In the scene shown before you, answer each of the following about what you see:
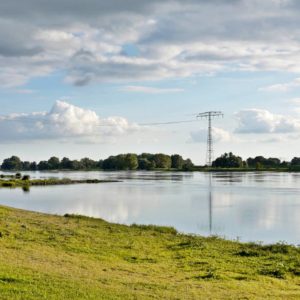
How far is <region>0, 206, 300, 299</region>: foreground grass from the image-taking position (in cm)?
1225

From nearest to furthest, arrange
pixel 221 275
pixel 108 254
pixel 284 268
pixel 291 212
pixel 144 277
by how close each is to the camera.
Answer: pixel 144 277, pixel 221 275, pixel 284 268, pixel 108 254, pixel 291 212

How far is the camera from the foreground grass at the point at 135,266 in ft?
40.2

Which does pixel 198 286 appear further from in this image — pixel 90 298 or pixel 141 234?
pixel 141 234

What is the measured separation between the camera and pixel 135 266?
57.0 ft

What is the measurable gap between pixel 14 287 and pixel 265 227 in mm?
26042

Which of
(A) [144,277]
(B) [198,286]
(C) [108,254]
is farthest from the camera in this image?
(C) [108,254]

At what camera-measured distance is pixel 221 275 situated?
1584 centimetres

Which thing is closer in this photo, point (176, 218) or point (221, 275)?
point (221, 275)

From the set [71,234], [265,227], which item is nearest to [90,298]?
[71,234]

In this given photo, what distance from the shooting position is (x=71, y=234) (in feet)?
85.8

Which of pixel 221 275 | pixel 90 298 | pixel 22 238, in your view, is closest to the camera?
pixel 90 298

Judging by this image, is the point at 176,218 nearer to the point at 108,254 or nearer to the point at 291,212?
the point at 291,212

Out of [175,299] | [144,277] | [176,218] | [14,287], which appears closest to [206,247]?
[144,277]

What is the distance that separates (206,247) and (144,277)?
925 centimetres
